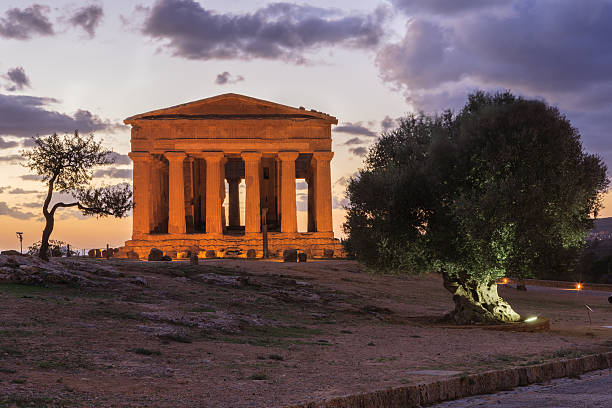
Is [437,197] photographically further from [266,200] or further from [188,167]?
[266,200]

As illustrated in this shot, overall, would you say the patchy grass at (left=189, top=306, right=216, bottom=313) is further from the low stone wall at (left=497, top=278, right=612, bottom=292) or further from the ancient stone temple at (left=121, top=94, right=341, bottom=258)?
the low stone wall at (left=497, top=278, right=612, bottom=292)

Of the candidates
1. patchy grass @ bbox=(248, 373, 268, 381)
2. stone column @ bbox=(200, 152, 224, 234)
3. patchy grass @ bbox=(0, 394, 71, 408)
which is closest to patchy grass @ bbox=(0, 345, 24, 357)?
patchy grass @ bbox=(0, 394, 71, 408)

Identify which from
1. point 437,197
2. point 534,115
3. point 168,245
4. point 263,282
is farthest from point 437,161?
point 168,245

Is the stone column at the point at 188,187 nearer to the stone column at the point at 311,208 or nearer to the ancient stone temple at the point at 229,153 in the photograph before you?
the ancient stone temple at the point at 229,153

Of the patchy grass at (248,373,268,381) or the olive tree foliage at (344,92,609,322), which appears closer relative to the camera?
the patchy grass at (248,373,268,381)

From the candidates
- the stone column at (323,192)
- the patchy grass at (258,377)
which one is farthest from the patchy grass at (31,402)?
the stone column at (323,192)

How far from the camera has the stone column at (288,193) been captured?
71.3 meters

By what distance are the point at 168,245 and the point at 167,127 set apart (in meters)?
11.4

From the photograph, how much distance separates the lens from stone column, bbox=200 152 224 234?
70875mm

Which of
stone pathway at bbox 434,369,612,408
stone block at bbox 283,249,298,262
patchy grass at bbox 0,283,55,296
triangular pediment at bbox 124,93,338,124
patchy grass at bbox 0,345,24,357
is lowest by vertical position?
stone pathway at bbox 434,369,612,408

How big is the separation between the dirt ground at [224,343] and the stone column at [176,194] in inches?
1307

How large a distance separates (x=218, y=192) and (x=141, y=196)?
24.0 feet

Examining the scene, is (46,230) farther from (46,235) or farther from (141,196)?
(141,196)

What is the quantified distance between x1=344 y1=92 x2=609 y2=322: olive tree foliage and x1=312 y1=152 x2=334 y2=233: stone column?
4095cm
